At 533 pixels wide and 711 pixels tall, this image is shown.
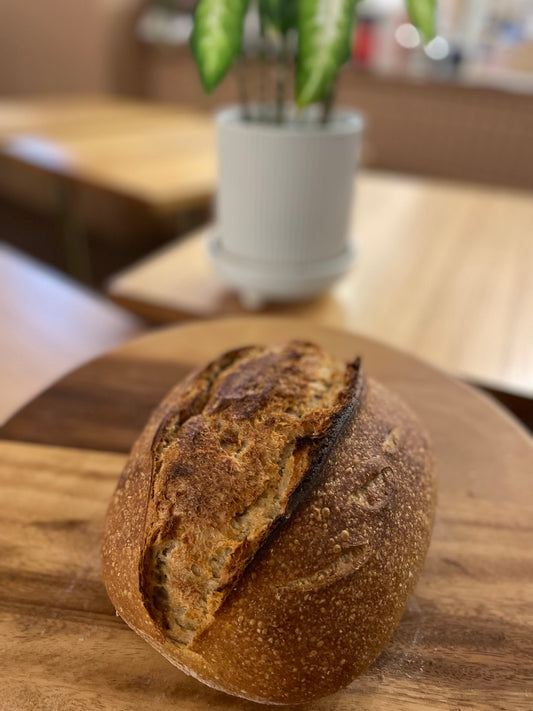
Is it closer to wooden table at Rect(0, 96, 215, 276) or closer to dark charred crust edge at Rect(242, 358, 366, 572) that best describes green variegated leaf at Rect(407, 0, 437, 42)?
dark charred crust edge at Rect(242, 358, 366, 572)

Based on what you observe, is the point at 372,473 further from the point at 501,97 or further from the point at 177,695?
the point at 501,97

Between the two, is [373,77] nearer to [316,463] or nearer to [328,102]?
[328,102]

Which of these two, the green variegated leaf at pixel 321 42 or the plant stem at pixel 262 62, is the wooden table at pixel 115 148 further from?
the green variegated leaf at pixel 321 42

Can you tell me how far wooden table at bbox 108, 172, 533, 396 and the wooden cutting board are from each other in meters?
0.18

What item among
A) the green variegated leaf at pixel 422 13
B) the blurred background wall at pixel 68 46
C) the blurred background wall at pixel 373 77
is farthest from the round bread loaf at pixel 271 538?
the blurred background wall at pixel 68 46

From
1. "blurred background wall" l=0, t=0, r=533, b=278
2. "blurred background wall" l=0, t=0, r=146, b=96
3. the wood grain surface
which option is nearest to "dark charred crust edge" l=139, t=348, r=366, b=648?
the wood grain surface

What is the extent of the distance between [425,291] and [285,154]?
1.61 feet

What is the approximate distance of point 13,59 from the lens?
3361 millimetres

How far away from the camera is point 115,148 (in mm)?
2031

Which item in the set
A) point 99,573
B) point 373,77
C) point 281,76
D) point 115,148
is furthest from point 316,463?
point 373,77

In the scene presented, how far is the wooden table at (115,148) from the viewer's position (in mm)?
1699

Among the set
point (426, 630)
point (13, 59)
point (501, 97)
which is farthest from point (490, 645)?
point (13, 59)

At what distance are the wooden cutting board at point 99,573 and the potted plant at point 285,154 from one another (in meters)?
0.26

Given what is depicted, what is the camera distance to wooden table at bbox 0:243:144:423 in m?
1.05
